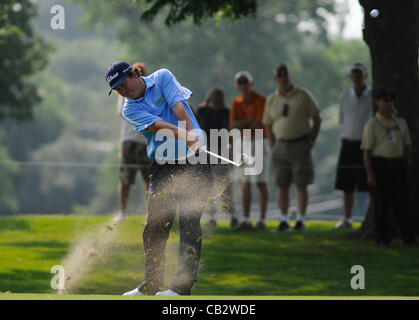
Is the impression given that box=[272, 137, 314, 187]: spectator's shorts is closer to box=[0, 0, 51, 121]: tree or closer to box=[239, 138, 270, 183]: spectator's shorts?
box=[239, 138, 270, 183]: spectator's shorts

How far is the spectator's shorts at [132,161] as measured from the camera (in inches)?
477

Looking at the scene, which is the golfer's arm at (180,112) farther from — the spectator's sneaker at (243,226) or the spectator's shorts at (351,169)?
the spectator's shorts at (351,169)

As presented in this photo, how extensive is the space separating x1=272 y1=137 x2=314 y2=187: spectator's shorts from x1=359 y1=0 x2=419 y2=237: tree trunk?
1.22 metres

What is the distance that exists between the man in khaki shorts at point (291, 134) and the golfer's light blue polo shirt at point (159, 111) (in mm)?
5631

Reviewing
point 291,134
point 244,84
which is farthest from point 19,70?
point 291,134

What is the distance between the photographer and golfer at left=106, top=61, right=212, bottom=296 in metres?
6.51

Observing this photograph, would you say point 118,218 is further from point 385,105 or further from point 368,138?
point 385,105

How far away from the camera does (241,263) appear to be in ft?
31.1

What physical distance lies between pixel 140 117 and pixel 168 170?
1.57 feet

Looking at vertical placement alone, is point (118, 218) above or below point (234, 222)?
above

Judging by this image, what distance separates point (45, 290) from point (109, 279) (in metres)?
0.62

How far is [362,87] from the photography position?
12125mm
